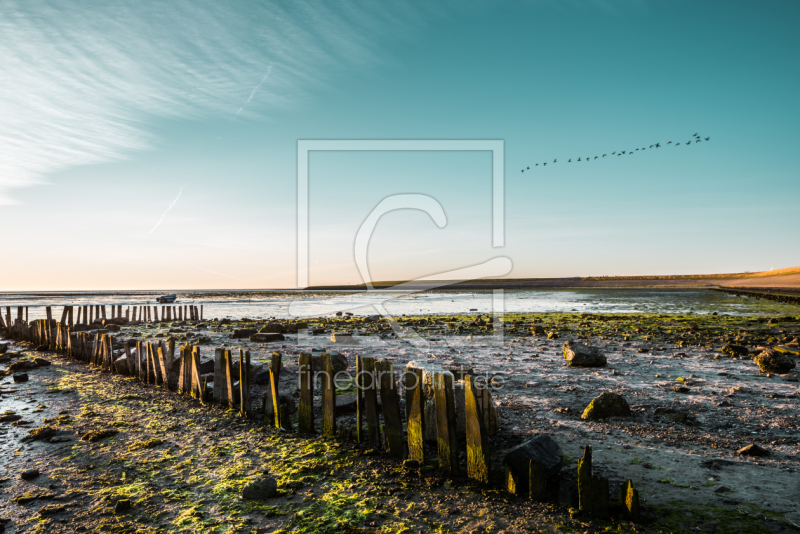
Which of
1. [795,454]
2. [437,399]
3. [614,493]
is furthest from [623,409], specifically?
[437,399]

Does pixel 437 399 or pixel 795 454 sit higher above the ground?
pixel 437 399

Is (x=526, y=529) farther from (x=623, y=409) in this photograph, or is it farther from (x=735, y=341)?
(x=735, y=341)

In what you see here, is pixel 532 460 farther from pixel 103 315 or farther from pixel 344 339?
pixel 103 315

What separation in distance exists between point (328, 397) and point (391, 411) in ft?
4.03

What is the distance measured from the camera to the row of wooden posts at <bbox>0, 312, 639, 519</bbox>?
4.56 metres

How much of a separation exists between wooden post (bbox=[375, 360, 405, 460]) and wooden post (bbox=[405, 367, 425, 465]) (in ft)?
0.66

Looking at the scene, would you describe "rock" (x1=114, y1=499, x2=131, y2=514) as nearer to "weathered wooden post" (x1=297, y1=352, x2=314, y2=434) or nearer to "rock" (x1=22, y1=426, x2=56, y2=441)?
"weathered wooden post" (x1=297, y1=352, x2=314, y2=434)

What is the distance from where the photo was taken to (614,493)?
472 cm

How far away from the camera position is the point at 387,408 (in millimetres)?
5887

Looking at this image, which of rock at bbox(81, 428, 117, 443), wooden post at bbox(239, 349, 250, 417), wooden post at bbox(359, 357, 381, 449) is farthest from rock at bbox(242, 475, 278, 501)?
rock at bbox(81, 428, 117, 443)

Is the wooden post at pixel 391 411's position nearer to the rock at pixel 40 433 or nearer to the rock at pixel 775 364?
the rock at pixel 40 433

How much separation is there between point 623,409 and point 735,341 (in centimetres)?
1184

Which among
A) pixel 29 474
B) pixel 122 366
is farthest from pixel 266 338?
pixel 29 474

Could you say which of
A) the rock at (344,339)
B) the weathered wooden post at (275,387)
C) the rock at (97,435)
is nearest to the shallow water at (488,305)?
the rock at (344,339)
